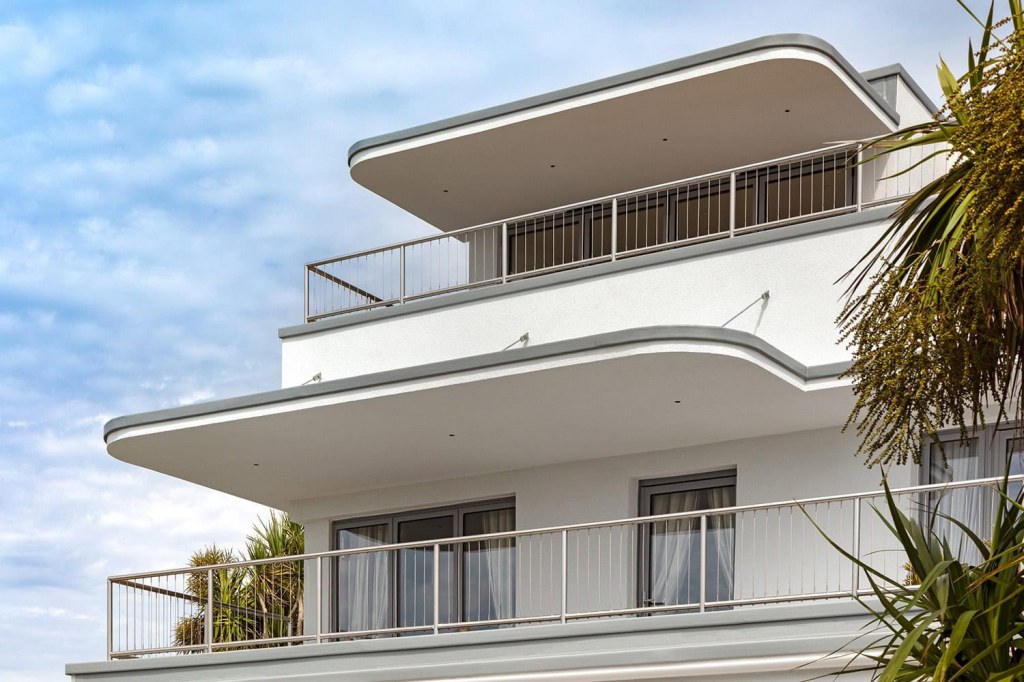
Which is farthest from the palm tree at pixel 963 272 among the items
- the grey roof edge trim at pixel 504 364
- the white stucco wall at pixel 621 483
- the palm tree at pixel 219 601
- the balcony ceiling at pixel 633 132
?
the palm tree at pixel 219 601

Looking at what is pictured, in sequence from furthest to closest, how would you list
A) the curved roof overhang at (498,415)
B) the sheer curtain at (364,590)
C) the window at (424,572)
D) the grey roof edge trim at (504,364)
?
the sheer curtain at (364,590), the window at (424,572), the curved roof overhang at (498,415), the grey roof edge trim at (504,364)

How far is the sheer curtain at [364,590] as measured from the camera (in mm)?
21047

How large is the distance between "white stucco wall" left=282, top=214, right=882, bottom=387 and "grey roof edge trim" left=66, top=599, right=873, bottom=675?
11.2 ft

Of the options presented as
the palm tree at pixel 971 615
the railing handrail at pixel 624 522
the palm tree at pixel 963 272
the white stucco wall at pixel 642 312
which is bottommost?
the palm tree at pixel 971 615

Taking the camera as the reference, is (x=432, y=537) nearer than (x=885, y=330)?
No

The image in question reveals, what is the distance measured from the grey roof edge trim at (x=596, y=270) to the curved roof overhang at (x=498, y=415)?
1.71 meters

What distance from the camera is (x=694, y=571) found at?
722 inches

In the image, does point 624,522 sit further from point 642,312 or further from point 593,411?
point 642,312

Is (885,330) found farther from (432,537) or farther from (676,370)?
(432,537)

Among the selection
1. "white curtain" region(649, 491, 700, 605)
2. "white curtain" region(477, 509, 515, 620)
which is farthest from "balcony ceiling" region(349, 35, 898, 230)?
"white curtain" region(477, 509, 515, 620)

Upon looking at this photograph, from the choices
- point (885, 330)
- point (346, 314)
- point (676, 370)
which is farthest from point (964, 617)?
point (346, 314)

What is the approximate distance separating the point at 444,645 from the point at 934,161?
9108 mm

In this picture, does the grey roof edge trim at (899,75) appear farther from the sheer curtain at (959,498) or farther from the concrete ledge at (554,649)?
the concrete ledge at (554,649)

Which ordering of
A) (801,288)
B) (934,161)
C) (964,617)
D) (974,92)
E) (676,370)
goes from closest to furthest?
(974,92)
(964,617)
(676,370)
(801,288)
(934,161)
